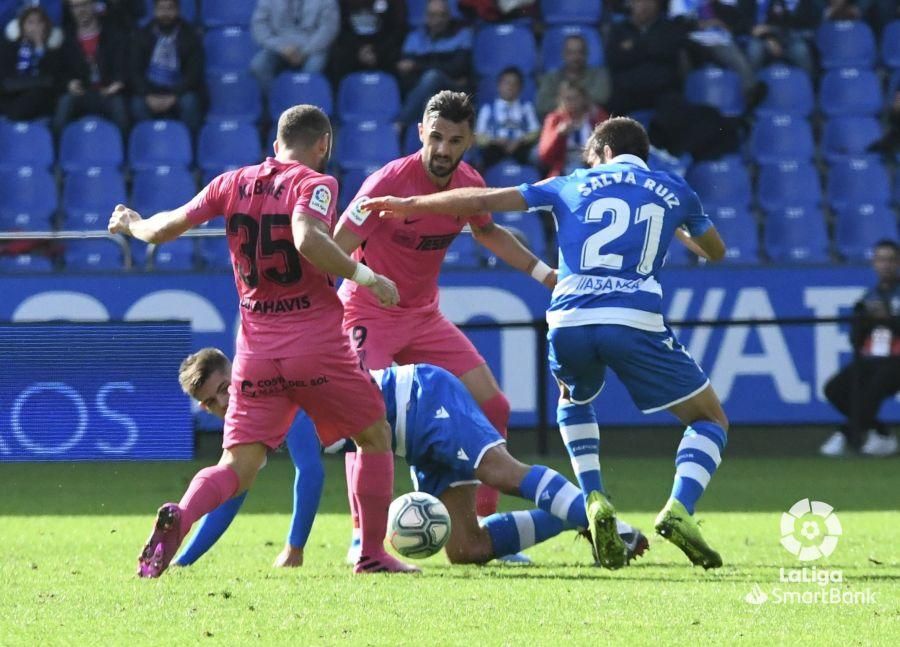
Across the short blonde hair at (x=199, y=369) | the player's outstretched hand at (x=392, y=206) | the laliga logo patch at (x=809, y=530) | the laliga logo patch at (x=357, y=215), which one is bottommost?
the laliga logo patch at (x=809, y=530)

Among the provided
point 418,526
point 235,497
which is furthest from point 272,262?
point 418,526

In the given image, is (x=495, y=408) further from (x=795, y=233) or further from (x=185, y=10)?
(x=185, y=10)

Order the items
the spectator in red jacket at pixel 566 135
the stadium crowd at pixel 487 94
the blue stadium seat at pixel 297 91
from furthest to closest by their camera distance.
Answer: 1. the blue stadium seat at pixel 297 91
2. the stadium crowd at pixel 487 94
3. the spectator in red jacket at pixel 566 135

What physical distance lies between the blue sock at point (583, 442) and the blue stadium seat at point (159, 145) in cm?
798

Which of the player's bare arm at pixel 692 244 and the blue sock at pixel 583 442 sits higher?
the player's bare arm at pixel 692 244

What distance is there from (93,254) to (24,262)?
58cm

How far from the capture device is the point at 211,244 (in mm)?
13594

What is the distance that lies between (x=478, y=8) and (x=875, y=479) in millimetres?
6767

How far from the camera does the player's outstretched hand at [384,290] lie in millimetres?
6223

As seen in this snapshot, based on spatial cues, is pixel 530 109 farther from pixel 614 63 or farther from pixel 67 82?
pixel 67 82

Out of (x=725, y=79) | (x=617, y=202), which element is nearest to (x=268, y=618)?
(x=617, y=202)

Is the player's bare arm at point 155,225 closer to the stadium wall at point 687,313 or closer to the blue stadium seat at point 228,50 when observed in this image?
the stadium wall at point 687,313

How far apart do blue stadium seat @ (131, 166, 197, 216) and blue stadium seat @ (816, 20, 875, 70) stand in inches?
243

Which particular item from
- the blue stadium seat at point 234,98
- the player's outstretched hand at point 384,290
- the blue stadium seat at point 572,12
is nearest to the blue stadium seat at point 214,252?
the blue stadium seat at point 234,98
